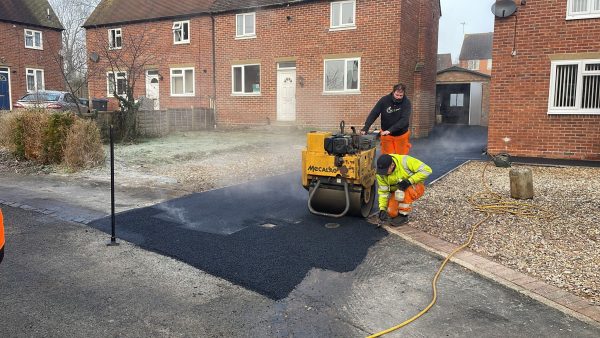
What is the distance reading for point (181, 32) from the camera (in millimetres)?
21938

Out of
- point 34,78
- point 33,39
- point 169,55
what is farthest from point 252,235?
point 33,39

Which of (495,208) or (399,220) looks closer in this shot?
(399,220)

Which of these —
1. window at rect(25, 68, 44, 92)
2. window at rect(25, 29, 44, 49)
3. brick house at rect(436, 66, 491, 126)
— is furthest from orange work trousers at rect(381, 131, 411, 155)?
window at rect(25, 29, 44, 49)

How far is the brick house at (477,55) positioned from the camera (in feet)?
176

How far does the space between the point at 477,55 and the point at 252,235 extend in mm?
54437

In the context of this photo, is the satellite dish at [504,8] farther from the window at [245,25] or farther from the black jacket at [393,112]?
the window at [245,25]

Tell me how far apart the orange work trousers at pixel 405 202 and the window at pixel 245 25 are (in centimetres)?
1526

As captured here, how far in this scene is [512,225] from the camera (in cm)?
623

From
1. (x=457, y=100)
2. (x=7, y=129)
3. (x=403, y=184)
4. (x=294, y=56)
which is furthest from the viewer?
(x=457, y=100)

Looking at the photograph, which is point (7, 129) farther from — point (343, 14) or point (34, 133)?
point (343, 14)

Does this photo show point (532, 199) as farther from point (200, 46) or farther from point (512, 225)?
point (200, 46)

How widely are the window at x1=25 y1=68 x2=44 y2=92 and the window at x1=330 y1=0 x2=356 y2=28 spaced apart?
20521 millimetres

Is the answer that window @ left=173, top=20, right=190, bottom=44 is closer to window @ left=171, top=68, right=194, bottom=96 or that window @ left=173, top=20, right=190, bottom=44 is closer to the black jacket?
window @ left=171, top=68, right=194, bottom=96

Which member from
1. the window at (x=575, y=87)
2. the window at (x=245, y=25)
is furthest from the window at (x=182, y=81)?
the window at (x=575, y=87)
